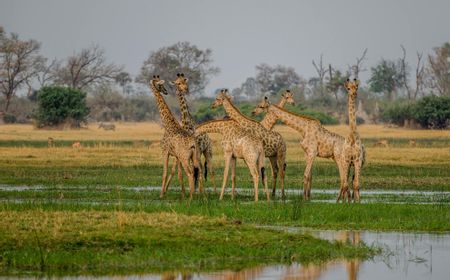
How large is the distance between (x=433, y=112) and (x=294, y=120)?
144 feet

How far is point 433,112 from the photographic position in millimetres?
64812

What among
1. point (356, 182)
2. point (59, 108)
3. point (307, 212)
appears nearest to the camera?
point (307, 212)

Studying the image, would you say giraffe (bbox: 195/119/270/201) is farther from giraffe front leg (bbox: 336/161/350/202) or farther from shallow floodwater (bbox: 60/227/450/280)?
shallow floodwater (bbox: 60/227/450/280)

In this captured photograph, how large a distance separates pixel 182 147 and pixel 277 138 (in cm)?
222

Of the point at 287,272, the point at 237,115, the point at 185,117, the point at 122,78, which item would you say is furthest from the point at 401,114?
the point at 287,272

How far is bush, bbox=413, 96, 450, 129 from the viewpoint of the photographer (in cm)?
6456

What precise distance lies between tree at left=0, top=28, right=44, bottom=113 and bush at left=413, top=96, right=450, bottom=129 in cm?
3641

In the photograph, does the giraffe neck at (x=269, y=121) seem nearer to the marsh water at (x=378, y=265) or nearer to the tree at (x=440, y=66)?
the marsh water at (x=378, y=265)

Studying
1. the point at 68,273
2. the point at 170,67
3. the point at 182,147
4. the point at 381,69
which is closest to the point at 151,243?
the point at 68,273

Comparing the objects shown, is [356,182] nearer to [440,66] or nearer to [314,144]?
[314,144]

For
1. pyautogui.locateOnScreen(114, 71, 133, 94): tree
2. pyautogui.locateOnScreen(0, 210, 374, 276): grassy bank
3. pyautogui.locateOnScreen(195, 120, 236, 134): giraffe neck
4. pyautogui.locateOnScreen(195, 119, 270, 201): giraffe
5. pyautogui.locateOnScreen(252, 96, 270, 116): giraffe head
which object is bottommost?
pyautogui.locateOnScreen(0, 210, 374, 276): grassy bank

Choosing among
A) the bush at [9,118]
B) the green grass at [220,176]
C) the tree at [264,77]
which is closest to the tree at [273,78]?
the tree at [264,77]

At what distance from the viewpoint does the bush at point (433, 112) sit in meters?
64.6

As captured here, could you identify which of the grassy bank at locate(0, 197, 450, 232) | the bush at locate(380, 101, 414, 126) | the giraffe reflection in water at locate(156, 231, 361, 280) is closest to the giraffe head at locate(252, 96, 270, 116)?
the grassy bank at locate(0, 197, 450, 232)
